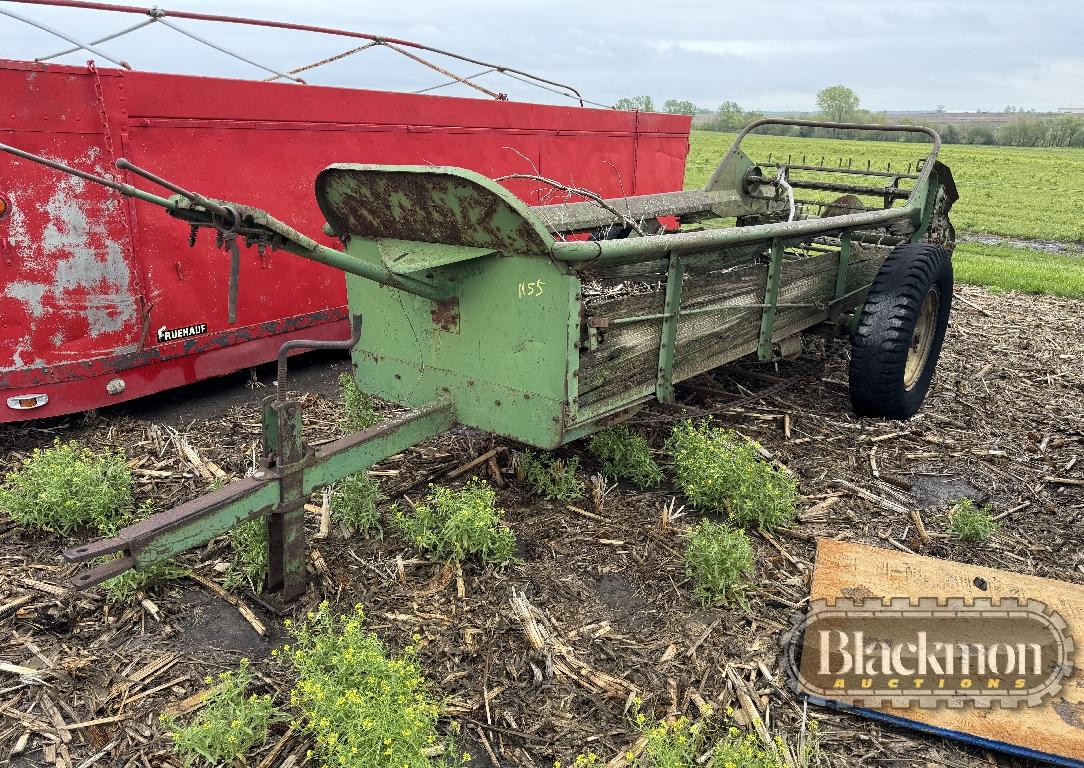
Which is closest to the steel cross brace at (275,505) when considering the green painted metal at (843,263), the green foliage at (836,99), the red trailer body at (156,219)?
the red trailer body at (156,219)

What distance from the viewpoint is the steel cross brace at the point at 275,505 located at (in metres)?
2.56

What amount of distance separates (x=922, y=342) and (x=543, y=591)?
368 centimetres

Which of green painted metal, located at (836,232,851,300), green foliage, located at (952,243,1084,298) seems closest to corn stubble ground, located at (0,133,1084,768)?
green painted metal, located at (836,232,851,300)

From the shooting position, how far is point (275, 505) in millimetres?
→ 2994

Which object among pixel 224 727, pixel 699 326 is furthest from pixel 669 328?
pixel 224 727

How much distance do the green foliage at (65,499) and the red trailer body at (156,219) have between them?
3.12 feet

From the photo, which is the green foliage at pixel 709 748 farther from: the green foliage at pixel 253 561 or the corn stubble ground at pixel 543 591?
the green foliage at pixel 253 561

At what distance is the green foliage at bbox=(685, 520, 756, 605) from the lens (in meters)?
3.34

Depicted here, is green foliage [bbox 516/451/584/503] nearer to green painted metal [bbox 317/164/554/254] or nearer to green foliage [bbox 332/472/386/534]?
green foliage [bbox 332/472/386/534]

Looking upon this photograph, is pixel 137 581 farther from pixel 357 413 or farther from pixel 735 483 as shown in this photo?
pixel 735 483

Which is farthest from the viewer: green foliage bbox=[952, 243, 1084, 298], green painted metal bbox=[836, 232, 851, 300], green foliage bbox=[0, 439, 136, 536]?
green foliage bbox=[952, 243, 1084, 298]

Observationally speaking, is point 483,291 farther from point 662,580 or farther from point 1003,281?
point 1003,281

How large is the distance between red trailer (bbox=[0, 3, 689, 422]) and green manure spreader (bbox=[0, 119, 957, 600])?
5.42 ft

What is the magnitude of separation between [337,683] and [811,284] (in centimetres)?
371
